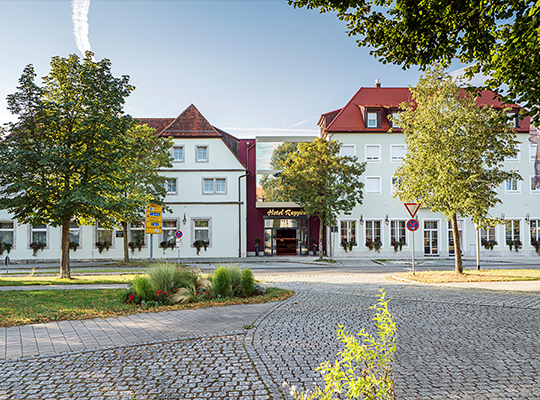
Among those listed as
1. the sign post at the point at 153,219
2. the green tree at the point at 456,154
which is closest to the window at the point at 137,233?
the sign post at the point at 153,219

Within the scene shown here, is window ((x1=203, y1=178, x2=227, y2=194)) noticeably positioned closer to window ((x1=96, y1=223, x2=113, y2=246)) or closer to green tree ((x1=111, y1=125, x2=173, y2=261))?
green tree ((x1=111, y1=125, x2=173, y2=261))

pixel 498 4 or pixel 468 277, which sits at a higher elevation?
pixel 498 4

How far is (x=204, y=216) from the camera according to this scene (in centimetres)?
3253

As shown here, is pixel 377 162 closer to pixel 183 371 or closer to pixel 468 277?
pixel 468 277

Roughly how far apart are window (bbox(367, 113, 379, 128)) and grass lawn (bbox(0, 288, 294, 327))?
79.6 feet

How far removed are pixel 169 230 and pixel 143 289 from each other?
2310 centimetres

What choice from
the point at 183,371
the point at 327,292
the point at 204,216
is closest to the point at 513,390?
the point at 183,371

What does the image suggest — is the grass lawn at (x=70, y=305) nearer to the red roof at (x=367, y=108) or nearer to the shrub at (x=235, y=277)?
the shrub at (x=235, y=277)

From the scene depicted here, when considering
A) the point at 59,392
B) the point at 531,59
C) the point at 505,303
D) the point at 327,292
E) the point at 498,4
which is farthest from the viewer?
the point at 327,292

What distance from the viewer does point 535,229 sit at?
32.9 metres

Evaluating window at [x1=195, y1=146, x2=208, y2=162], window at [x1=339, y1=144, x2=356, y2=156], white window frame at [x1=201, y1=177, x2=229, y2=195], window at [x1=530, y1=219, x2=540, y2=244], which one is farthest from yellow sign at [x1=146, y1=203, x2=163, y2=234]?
window at [x1=530, y1=219, x2=540, y2=244]

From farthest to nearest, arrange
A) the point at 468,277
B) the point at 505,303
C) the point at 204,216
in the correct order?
the point at 204,216, the point at 468,277, the point at 505,303

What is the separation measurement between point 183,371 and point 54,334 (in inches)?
126

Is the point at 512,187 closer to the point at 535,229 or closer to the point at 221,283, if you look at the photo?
the point at 535,229
